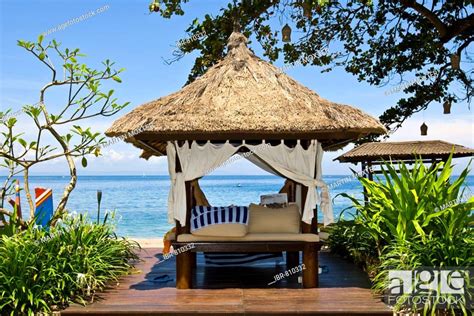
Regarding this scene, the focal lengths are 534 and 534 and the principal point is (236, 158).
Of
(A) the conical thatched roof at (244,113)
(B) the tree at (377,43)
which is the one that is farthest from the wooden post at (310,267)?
(B) the tree at (377,43)

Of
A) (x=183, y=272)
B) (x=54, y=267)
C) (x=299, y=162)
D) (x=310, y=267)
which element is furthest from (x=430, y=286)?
(x=54, y=267)

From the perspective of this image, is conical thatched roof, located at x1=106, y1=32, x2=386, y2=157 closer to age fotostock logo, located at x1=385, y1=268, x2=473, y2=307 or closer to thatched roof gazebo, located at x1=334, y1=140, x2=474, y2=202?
age fotostock logo, located at x1=385, y1=268, x2=473, y2=307

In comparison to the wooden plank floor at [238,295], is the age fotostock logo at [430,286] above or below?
above

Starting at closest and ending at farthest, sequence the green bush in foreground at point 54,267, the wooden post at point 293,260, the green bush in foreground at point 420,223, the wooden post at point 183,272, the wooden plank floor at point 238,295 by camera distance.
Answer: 1. the wooden plank floor at point 238,295
2. the green bush in foreground at point 54,267
3. the green bush in foreground at point 420,223
4. the wooden post at point 183,272
5. the wooden post at point 293,260

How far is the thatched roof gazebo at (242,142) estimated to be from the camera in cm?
588

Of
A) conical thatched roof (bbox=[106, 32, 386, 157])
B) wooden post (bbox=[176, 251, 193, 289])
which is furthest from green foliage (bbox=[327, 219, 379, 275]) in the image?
wooden post (bbox=[176, 251, 193, 289])

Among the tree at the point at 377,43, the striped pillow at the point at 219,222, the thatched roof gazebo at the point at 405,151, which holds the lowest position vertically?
the striped pillow at the point at 219,222

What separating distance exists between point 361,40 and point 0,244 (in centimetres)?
868

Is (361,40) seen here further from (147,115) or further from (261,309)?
(261,309)

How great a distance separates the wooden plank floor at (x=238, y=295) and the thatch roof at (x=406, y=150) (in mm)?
5028

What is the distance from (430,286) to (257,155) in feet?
7.45

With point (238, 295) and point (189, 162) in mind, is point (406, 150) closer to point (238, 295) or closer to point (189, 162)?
point (189, 162)

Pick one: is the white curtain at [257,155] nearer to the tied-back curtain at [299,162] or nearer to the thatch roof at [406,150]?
the tied-back curtain at [299,162]

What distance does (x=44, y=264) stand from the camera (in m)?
5.55
